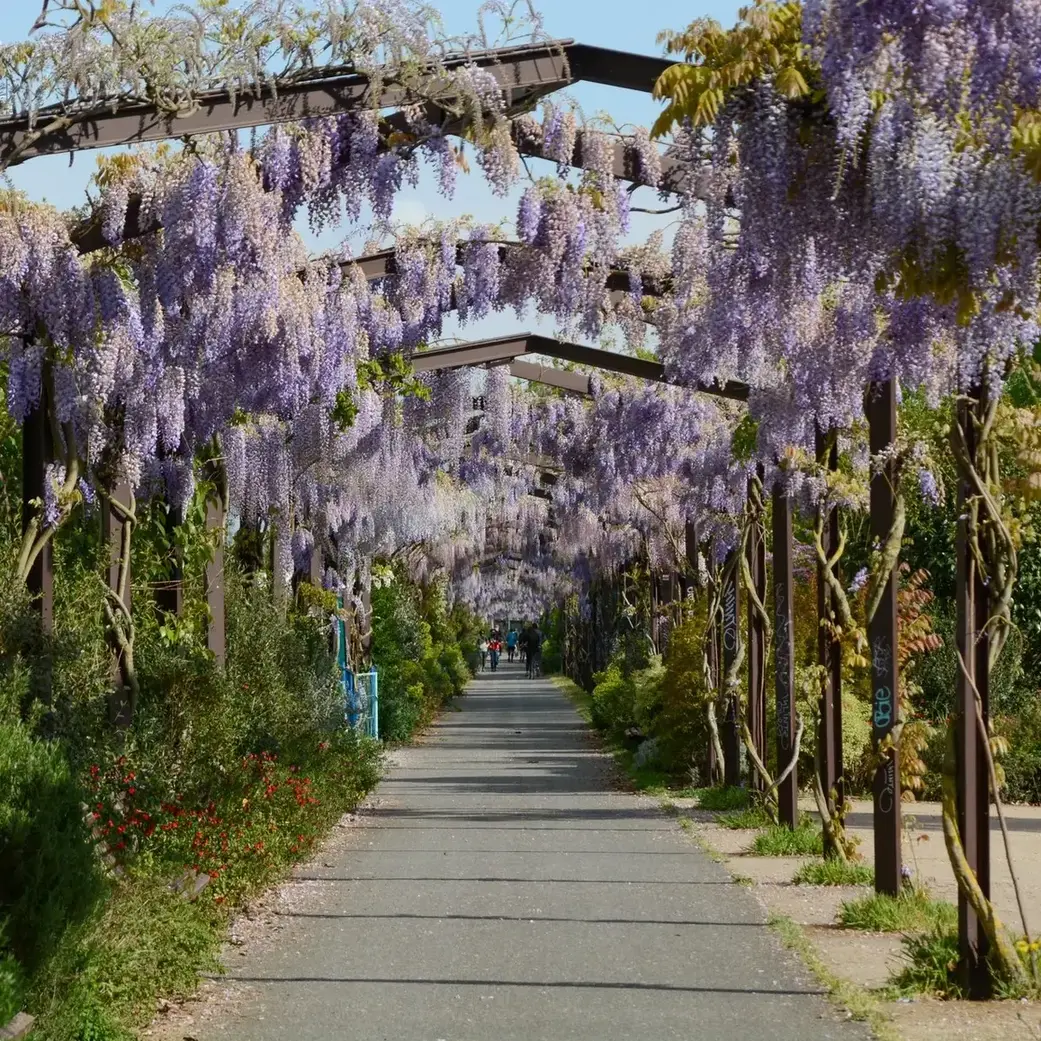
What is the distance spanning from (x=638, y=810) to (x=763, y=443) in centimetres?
417

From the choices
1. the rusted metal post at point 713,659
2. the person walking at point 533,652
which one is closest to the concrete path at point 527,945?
the rusted metal post at point 713,659

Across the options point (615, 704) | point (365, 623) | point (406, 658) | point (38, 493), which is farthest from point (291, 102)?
point (406, 658)

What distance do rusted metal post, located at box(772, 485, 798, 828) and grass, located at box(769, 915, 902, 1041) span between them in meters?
3.93

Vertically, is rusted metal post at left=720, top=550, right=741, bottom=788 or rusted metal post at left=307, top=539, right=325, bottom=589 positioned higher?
rusted metal post at left=307, top=539, right=325, bottom=589

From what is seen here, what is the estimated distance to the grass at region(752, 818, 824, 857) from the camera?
36.2 ft

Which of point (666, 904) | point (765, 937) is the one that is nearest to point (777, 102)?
point (765, 937)

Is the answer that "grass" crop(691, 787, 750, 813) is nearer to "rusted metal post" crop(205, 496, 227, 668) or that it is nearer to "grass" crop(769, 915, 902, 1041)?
"rusted metal post" crop(205, 496, 227, 668)

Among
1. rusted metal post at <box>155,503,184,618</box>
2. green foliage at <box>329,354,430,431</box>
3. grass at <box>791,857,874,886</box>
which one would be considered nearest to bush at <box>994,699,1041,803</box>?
grass at <box>791,857,874,886</box>

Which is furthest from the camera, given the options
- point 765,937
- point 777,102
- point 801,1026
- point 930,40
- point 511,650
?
point 511,650

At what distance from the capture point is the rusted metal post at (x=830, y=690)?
9820mm

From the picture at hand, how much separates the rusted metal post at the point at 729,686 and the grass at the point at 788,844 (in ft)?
9.97

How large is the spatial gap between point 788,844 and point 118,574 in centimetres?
476

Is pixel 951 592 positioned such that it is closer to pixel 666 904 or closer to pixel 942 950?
pixel 666 904

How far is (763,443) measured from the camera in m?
11.6
